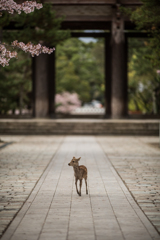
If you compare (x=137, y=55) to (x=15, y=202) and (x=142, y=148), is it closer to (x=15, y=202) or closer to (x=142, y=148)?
(x=142, y=148)

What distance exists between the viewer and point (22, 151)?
1598 cm

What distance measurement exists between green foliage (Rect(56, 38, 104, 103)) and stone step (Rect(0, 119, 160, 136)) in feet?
54.7

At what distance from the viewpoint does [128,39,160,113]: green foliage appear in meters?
28.3

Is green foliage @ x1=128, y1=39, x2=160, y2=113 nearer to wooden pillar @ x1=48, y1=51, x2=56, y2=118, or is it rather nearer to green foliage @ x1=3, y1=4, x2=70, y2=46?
wooden pillar @ x1=48, y1=51, x2=56, y2=118

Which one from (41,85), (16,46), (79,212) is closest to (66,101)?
(41,85)

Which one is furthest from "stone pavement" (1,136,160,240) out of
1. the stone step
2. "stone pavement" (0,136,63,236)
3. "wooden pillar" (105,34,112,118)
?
"wooden pillar" (105,34,112,118)

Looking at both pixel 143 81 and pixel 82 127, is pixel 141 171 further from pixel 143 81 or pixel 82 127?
pixel 143 81

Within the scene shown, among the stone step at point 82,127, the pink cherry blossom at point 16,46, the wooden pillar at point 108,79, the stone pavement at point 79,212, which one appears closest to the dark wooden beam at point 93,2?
the wooden pillar at point 108,79

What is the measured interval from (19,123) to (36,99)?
259cm

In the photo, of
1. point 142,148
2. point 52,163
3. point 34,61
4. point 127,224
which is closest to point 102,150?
point 142,148

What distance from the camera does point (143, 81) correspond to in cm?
3055

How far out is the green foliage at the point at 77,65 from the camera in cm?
4331

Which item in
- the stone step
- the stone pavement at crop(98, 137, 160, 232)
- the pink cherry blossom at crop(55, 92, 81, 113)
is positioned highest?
the pink cherry blossom at crop(55, 92, 81, 113)

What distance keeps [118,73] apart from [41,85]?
4.92m
